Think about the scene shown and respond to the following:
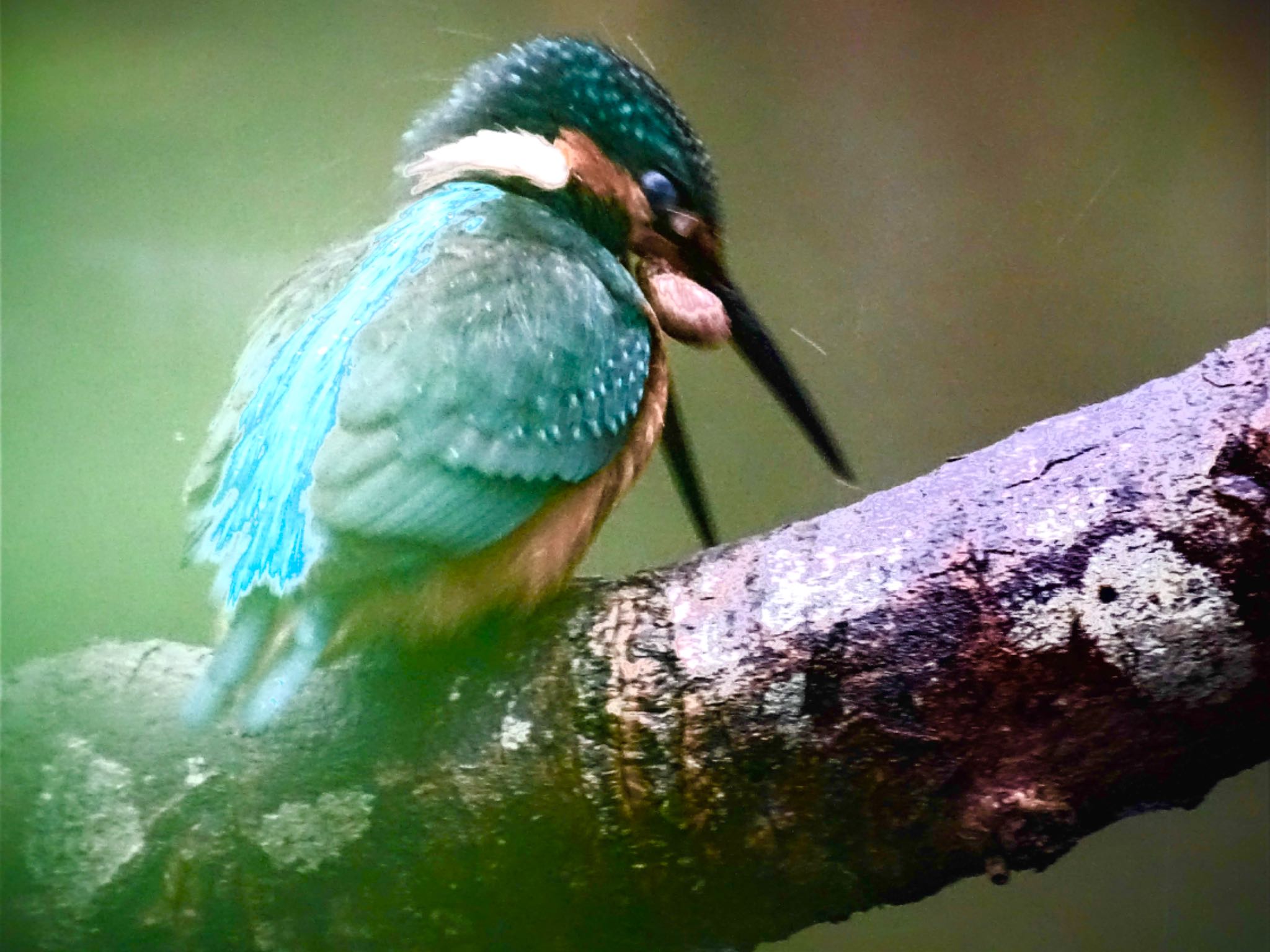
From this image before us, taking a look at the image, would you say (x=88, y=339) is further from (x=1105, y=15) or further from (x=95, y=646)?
(x=1105, y=15)

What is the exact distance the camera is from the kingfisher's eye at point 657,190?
102cm

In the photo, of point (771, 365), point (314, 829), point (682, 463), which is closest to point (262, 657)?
point (314, 829)

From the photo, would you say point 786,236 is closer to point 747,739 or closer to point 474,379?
point 474,379

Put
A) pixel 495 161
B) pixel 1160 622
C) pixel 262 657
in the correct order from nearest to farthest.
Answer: pixel 1160 622 → pixel 262 657 → pixel 495 161

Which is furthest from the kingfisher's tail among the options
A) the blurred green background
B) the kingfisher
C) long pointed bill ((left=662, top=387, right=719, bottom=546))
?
long pointed bill ((left=662, top=387, right=719, bottom=546))

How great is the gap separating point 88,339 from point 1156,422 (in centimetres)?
92

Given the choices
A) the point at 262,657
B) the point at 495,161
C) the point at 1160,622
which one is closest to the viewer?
the point at 1160,622

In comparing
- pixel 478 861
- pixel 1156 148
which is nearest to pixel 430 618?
pixel 478 861

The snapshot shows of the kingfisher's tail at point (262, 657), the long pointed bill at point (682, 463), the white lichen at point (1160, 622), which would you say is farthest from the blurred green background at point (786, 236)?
the white lichen at point (1160, 622)

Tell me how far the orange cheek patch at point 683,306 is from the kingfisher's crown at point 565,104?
10 cm

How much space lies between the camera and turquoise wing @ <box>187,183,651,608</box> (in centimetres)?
74

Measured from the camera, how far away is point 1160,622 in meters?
0.63

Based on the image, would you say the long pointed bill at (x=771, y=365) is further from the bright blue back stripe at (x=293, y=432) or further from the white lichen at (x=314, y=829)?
the white lichen at (x=314, y=829)

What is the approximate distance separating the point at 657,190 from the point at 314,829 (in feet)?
2.20
